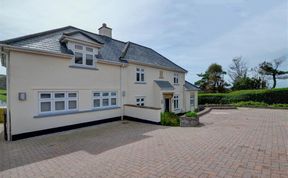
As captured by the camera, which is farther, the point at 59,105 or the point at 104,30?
the point at 104,30

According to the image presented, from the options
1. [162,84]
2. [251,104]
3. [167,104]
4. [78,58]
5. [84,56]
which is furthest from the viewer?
[251,104]

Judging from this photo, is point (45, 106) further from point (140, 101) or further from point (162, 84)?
point (162, 84)

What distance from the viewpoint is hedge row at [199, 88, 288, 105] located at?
25453 mm

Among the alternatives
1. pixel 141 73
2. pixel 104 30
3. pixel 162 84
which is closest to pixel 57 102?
pixel 141 73

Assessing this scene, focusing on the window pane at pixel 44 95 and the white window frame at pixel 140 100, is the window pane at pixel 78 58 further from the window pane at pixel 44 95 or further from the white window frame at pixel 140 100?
the white window frame at pixel 140 100

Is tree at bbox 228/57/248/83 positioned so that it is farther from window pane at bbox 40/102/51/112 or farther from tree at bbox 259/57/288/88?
window pane at bbox 40/102/51/112

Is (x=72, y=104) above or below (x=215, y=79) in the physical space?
below

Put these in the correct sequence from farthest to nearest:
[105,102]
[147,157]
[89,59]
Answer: [105,102], [89,59], [147,157]

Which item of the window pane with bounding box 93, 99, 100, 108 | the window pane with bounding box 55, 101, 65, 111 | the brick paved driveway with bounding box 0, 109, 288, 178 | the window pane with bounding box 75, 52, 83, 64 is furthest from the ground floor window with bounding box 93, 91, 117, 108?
the brick paved driveway with bounding box 0, 109, 288, 178

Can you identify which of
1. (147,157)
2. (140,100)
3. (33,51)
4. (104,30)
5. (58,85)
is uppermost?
(104,30)

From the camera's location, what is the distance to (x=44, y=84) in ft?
32.3

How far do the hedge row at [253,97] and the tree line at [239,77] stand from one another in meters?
10.6

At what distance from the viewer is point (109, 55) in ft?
47.6

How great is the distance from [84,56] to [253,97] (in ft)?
88.5
